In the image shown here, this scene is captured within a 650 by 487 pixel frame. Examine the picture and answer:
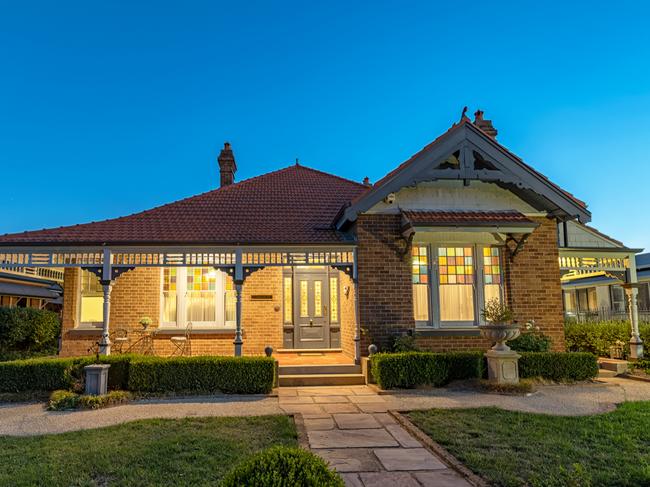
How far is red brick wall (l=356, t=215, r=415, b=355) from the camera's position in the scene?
11789mm

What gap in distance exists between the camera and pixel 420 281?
12469 mm

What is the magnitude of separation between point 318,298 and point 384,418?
6989mm

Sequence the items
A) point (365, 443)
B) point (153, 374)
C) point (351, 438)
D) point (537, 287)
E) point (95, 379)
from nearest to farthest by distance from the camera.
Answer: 1. point (365, 443)
2. point (351, 438)
3. point (95, 379)
4. point (153, 374)
5. point (537, 287)

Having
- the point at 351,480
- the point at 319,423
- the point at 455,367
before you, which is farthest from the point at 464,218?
the point at 351,480

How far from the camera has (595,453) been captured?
5.81m

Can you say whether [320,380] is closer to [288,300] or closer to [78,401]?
[288,300]

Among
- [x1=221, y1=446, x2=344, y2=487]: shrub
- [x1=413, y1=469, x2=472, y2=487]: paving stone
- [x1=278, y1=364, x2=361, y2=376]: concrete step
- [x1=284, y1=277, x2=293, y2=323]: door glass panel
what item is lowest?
[x1=413, y1=469, x2=472, y2=487]: paving stone

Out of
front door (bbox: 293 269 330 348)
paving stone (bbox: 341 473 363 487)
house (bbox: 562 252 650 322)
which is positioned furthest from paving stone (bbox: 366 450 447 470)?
house (bbox: 562 252 650 322)

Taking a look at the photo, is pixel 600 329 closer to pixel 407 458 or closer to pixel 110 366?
pixel 407 458

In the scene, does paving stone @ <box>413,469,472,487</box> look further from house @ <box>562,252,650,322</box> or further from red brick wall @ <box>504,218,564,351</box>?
house @ <box>562,252,650,322</box>

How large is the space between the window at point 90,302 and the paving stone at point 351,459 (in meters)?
9.85

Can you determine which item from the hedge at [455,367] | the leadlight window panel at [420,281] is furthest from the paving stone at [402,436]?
the leadlight window panel at [420,281]

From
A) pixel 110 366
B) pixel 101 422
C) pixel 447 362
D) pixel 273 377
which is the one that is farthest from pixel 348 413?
pixel 110 366

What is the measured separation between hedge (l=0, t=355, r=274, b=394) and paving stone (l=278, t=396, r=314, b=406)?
537mm
